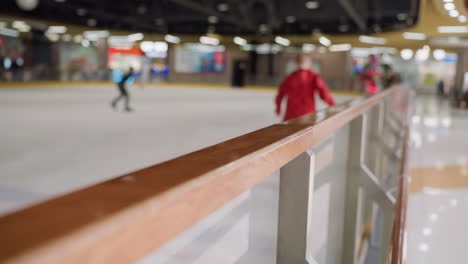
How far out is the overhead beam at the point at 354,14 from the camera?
51.7 ft

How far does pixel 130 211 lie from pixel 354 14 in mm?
18798

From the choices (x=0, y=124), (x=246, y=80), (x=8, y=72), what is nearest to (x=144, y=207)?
(x=0, y=124)

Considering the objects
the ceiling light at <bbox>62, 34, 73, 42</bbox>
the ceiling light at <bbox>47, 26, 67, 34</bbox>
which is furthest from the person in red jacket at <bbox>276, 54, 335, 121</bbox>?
the ceiling light at <bbox>62, 34, 73, 42</bbox>

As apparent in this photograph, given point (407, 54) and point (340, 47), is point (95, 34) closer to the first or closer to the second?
point (340, 47)

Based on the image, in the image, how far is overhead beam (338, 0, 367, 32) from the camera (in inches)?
620

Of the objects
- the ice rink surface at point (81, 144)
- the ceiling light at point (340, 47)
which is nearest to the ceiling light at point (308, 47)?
the ceiling light at point (340, 47)

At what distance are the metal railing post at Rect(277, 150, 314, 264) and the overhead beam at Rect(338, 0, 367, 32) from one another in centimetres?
1528

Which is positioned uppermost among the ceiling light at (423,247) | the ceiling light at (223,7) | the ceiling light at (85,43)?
the ceiling light at (223,7)

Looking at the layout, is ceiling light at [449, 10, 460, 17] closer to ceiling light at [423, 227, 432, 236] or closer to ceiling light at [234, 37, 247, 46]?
ceiling light at [423, 227, 432, 236]

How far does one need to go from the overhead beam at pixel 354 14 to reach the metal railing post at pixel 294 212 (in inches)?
602

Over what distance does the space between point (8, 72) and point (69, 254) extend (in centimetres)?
2134

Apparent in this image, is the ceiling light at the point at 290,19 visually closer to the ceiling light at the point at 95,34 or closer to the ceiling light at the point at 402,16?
the ceiling light at the point at 402,16

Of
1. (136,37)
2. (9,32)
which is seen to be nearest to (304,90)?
(9,32)

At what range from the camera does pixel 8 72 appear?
19.2m
